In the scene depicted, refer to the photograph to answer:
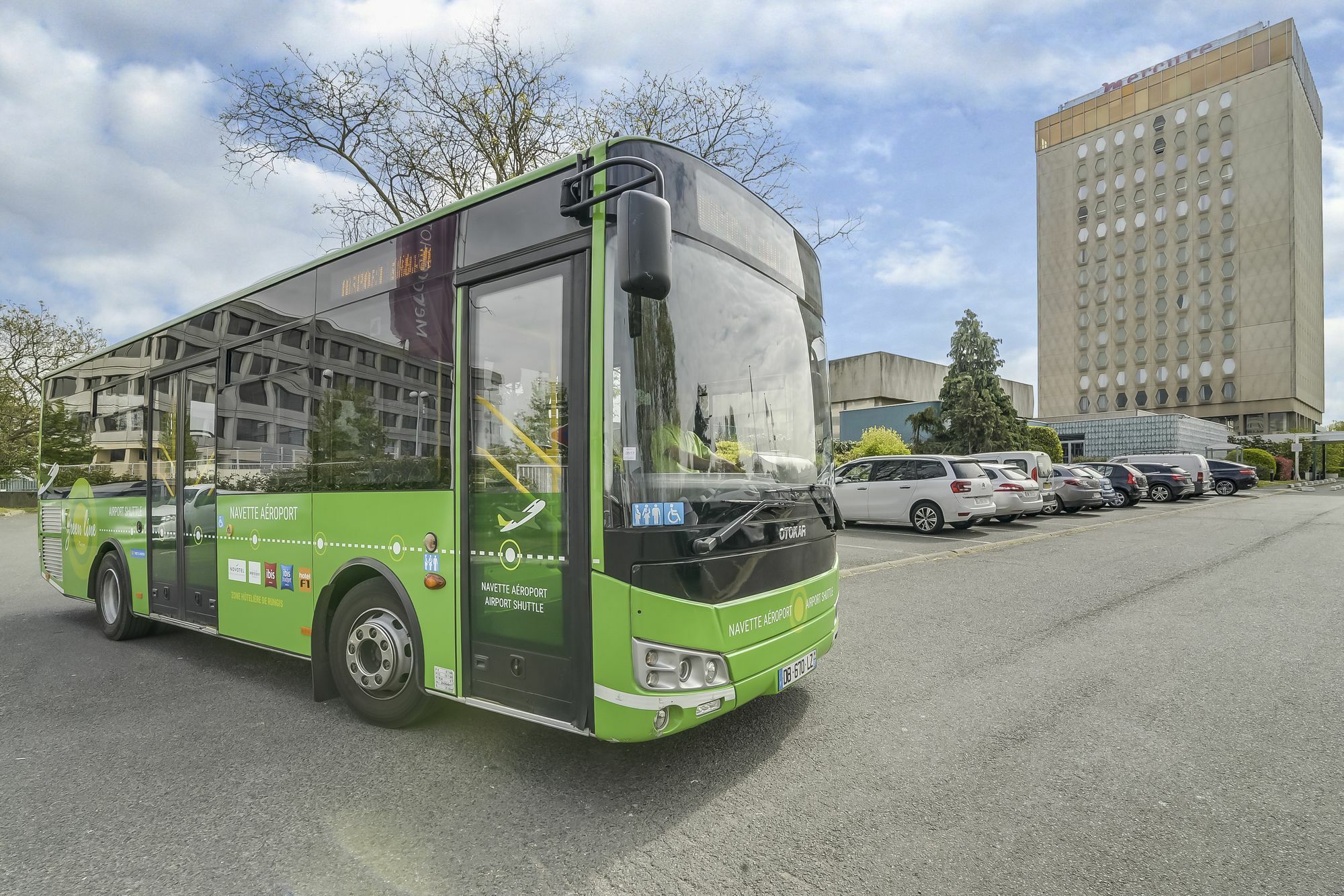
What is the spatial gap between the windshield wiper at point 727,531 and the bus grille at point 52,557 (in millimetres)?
8605

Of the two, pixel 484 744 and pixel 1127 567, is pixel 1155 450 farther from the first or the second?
pixel 484 744

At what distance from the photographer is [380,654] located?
14.8 ft

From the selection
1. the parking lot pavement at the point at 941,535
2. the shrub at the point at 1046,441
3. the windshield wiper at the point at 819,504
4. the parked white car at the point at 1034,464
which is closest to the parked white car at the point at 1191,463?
the parking lot pavement at the point at 941,535

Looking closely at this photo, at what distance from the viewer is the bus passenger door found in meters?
3.59

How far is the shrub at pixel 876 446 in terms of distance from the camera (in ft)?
124

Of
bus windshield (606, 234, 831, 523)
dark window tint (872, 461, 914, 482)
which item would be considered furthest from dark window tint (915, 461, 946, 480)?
bus windshield (606, 234, 831, 523)

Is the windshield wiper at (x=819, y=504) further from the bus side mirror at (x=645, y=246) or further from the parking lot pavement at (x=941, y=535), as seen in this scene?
the parking lot pavement at (x=941, y=535)

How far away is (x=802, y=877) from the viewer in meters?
2.83

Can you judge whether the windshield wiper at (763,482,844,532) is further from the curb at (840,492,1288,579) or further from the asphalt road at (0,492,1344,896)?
the curb at (840,492,1288,579)

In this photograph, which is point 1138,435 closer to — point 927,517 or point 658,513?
point 927,517

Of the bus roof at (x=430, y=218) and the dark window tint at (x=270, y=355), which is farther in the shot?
the dark window tint at (x=270, y=355)

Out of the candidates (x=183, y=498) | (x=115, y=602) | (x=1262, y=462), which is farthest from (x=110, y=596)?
(x=1262, y=462)

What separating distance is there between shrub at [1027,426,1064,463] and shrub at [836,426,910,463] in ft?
31.5

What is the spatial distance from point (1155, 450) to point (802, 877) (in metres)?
64.3
